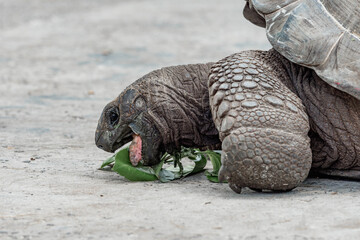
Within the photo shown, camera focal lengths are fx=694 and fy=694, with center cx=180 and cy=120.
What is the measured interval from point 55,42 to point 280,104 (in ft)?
24.4

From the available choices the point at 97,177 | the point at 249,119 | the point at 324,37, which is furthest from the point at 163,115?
the point at 324,37

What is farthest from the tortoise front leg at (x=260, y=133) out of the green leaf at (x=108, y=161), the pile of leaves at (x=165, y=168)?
the green leaf at (x=108, y=161)

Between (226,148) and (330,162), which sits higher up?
(226,148)

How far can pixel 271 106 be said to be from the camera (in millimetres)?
3133

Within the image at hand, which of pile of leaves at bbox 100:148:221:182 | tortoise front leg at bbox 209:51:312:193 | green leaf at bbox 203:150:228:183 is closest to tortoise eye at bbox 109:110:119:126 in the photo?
pile of leaves at bbox 100:148:221:182

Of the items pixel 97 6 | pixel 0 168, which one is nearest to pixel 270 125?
pixel 0 168

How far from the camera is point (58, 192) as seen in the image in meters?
3.18

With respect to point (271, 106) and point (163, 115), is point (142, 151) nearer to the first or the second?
point (163, 115)

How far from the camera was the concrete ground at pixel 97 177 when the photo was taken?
253 centimetres

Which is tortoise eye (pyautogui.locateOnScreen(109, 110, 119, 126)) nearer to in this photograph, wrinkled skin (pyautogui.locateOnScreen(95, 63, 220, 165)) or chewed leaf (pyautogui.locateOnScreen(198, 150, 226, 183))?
wrinkled skin (pyautogui.locateOnScreen(95, 63, 220, 165))

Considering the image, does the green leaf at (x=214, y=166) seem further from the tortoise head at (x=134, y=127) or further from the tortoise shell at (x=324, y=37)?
the tortoise shell at (x=324, y=37)

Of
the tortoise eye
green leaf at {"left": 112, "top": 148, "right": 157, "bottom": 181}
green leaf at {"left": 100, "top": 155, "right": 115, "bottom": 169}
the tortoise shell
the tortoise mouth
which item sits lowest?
green leaf at {"left": 100, "top": 155, "right": 115, "bottom": 169}

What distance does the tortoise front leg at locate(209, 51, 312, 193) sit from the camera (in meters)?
3.01

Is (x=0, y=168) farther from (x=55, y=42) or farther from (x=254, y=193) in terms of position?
(x=55, y=42)
